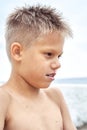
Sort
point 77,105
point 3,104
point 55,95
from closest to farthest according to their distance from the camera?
point 3,104
point 55,95
point 77,105

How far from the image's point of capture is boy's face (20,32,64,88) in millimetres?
891

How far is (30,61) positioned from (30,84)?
0.26ft

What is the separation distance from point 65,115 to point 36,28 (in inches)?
12.9

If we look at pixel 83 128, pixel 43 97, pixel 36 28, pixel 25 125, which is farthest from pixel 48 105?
pixel 83 128

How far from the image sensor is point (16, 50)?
0.90 metres

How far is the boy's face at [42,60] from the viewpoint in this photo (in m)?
0.89

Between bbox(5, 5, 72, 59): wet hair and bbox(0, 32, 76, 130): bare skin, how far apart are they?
0.8 inches

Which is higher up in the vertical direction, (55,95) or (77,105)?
(55,95)

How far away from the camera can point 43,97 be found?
100 centimetres

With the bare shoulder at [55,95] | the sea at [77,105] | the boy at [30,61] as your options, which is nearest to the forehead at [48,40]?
the boy at [30,61]

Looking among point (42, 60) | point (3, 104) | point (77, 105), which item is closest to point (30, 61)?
point (42, 60)

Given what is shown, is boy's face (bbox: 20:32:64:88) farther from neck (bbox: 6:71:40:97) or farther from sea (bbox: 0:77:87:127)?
sea (bbox: 0:77:87:127)

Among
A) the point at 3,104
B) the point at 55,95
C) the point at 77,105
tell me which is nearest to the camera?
the point at 3,104

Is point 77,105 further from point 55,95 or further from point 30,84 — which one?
point 30,84
